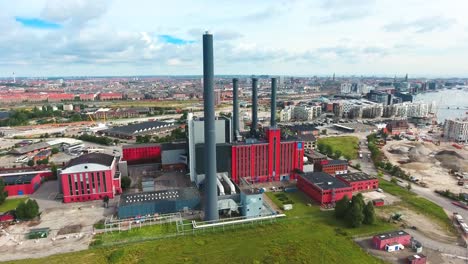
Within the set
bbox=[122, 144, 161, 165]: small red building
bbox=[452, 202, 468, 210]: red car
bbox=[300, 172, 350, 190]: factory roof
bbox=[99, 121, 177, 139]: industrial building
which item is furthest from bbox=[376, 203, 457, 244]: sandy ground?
bbox=[99, 121, 177, 139]: industrial building

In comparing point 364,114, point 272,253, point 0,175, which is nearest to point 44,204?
point 0,175

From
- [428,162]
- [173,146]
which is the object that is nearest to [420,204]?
[428,162]

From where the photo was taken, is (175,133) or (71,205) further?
(175,133)

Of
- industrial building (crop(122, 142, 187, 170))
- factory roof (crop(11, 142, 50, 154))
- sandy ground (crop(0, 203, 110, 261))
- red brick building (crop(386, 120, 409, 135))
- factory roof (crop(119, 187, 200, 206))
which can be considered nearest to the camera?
sandy ground (crop(0, 203, 110, 261))

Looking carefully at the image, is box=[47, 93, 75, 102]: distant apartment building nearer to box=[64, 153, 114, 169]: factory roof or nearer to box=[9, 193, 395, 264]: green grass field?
box=[64, 153, 114, 169]: factory roof

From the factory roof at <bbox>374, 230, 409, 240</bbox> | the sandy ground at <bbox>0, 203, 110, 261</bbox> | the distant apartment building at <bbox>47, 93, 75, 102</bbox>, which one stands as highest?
the distant apartment building at <bbox>47, 93, 75, 102</bbox>

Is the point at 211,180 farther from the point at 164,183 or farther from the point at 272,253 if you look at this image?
the point at 164,183
